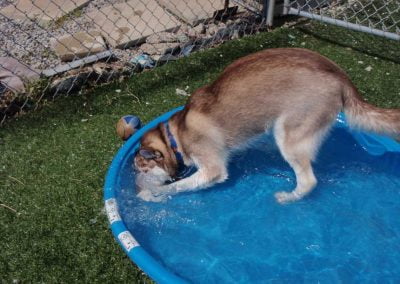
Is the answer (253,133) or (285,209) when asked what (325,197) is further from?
(253,133)

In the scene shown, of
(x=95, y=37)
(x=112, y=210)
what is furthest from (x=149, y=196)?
(x=95, y=37)

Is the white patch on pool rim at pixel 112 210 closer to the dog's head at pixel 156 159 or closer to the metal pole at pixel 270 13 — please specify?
the dog's head at pixel 156 159

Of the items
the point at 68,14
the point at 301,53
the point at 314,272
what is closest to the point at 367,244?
the point at 314,272

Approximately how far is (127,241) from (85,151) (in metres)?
1.43

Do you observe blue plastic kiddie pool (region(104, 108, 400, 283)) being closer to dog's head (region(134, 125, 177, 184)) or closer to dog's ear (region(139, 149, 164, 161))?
dog's head (region(134, 125, 177, 184))

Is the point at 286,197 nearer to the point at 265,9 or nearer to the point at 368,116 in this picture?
the point at 368,116

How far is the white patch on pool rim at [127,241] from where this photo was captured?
318 cm

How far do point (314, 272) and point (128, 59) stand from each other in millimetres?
3169

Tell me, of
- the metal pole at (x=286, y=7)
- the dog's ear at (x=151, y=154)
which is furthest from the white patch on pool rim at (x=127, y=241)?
the metal pole at (x=286, y=7)

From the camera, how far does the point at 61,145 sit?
4.48m

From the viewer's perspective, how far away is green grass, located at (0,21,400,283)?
3.47 metres

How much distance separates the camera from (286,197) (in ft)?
13.2

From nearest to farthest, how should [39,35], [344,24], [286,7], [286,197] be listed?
1. [286,197]
2. [39,35]
3. [344,24]
4. [286,7]

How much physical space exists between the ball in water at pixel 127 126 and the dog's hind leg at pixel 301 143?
1.33m
